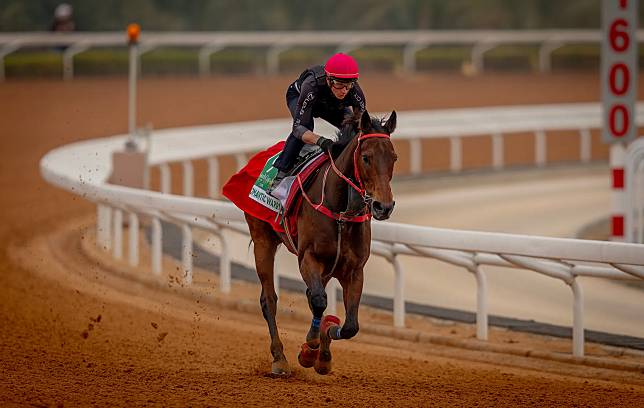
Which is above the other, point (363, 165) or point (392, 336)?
point (363, 165)

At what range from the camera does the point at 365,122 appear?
21.7 ft

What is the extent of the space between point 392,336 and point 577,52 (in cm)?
2141

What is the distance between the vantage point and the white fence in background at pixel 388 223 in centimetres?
772

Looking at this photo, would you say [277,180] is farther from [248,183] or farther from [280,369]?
[280,369]

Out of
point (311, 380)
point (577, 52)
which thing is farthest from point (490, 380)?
point (577, 52)

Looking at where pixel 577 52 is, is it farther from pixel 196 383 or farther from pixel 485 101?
pixel 196 383

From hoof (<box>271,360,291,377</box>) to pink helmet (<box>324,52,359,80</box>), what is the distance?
1.55 m

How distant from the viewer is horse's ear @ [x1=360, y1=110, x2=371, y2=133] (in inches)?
259

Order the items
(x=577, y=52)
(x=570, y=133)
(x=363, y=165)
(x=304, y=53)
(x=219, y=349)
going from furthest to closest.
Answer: (x=577, y=52) < (x=304, y=53) < (x=570, y=133) < (x=219, y=349) < (x=363, y=165)

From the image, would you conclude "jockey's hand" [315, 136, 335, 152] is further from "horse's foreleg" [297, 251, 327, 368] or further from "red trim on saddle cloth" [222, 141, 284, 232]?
"red trim on saddle cloth" [222, 141, 284, 232]

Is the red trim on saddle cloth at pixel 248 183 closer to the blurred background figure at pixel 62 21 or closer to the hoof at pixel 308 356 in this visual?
the hoof at pixel 308 356

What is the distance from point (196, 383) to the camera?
6.77 m

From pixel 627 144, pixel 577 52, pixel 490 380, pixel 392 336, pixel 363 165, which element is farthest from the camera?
pixel 577 52

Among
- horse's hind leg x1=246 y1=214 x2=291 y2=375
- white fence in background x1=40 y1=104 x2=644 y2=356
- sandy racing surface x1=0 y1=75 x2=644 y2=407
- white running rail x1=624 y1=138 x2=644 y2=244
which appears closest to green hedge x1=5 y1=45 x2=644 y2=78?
white fence in background x1=40 y1=104 x2=644 y2=356
